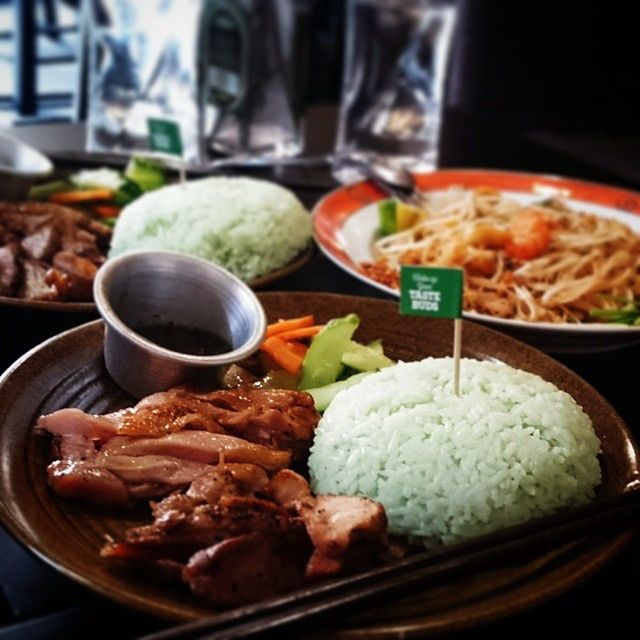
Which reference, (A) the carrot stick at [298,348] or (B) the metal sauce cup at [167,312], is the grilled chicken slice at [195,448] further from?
(A) the carrot stick at [298,348]

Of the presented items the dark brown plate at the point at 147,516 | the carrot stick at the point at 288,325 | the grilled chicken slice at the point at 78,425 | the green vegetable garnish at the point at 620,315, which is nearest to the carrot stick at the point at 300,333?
the carrot stick at the point at 288,325

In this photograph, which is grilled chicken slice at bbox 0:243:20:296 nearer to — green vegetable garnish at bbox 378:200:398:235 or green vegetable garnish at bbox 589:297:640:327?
green vegetable garnish at bbox 378:200:398:235

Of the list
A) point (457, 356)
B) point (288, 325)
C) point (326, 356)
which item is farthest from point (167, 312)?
point (457, 356)

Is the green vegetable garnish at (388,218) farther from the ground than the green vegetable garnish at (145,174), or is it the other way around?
the green vegetable garnish at (145,174)

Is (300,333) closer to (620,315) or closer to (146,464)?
(146,464)

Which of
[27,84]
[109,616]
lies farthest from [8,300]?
[27,84]

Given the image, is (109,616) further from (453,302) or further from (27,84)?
(27,84)

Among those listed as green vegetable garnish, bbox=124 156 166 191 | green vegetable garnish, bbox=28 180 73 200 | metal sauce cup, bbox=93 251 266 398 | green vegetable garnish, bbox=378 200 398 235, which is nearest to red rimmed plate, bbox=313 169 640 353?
green vegetable garnish, bbox=378 200 398 235
